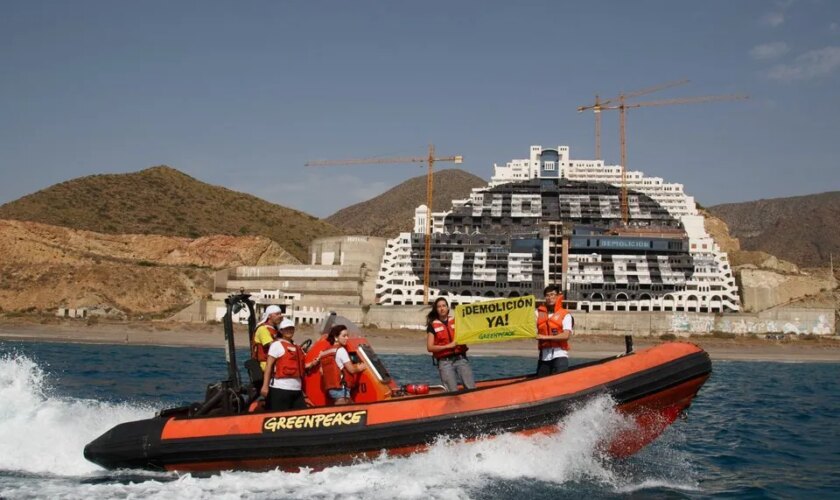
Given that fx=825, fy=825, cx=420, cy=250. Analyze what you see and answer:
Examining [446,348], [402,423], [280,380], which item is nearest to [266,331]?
[280,380]

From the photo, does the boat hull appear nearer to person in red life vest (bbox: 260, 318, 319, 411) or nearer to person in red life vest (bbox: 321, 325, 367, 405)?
person in red life vest (bbox: 260, 318, 319, 411)

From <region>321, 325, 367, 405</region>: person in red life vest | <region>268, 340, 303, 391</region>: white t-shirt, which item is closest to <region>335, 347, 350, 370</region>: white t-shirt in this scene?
<region>321, 325, 367, 405</region>: person in red life vest

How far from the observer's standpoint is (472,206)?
7969 centimetres

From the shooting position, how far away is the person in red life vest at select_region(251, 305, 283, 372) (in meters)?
11.3

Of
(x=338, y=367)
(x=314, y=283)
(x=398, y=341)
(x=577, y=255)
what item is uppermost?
(x=577, y=255)

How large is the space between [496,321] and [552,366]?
45.6 inches

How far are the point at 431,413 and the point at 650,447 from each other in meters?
3.98

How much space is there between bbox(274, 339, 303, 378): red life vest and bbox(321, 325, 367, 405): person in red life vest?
17.3 inches

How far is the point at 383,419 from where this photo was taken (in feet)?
34.6

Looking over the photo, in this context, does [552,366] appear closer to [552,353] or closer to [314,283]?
[552,353]

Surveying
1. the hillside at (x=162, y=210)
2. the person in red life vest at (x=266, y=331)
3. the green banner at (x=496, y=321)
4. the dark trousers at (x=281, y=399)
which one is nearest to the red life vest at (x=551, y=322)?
the green banner at (x=496, y=321)

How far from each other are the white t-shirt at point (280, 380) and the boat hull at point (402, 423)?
0.41 meters

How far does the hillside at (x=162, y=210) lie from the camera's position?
4200 inches

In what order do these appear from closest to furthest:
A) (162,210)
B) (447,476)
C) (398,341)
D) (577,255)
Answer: (447,476) → (398,341) → (577,255) → (162,210)
